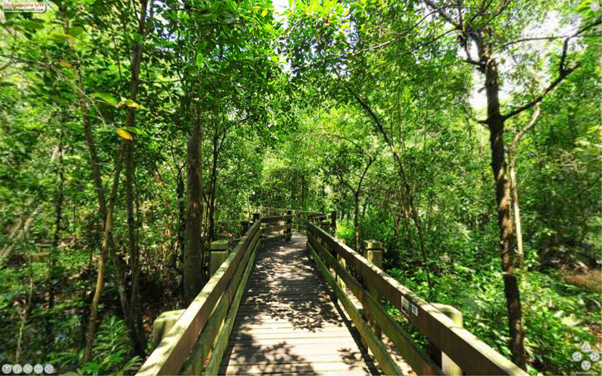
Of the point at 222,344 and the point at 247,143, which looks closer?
the point at 222,344

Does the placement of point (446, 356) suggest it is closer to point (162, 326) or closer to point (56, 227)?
point (162, 326)

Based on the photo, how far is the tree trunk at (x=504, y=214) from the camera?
3662 millimetres

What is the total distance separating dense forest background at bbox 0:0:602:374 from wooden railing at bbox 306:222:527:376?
2.48m

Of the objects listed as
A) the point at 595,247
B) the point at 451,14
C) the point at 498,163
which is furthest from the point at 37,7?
the point at 595,247

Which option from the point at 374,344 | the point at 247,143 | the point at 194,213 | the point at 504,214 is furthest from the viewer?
the point at 247,143

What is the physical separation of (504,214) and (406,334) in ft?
9.84

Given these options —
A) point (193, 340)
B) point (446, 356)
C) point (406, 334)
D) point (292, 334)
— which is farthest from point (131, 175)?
point (446, 356)

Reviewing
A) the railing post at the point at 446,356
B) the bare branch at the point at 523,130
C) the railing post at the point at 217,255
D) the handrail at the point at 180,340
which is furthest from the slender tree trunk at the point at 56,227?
the bare branch at the point at 523,130

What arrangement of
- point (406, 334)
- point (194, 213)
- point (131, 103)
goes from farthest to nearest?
point (194, 213) < point (406, 334) < point (131, 103)

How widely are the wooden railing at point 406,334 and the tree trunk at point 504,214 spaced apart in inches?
97.7

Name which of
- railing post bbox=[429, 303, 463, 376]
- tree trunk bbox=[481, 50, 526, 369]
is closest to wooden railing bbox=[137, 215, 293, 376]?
railing post bbox=[429, 303, 463, 376]

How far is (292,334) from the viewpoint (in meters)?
3.31

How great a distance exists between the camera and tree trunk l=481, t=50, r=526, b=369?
3.66m

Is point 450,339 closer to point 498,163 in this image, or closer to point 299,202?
point 498,163
